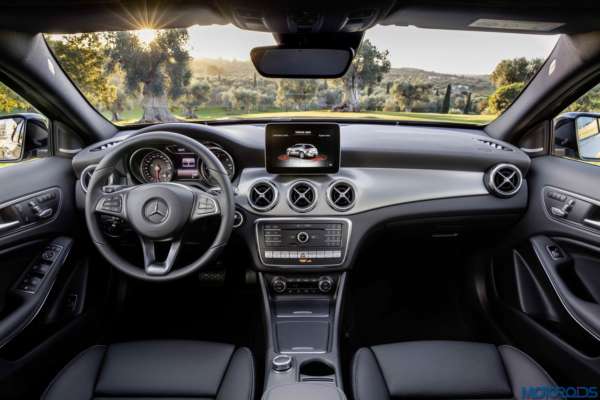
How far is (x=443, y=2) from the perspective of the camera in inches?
76.6

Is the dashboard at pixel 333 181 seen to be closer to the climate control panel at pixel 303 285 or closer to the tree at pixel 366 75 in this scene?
the climate control panel at pixel 303 285

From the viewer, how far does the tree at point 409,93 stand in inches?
121

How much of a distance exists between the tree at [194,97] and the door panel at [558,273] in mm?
2230

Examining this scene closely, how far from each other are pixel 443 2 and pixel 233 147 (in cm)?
138

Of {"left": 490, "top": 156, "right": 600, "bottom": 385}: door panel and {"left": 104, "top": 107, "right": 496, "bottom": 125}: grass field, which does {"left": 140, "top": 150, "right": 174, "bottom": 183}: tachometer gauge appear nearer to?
{"left": 104, "top": 107, "right": 496, "bottom": 125}: grass field

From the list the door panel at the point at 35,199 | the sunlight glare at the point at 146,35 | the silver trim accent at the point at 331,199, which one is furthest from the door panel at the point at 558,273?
the door panel at the point at 35,199

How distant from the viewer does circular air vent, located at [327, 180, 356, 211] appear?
2645 mm

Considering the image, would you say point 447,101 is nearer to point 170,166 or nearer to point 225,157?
point 225,157

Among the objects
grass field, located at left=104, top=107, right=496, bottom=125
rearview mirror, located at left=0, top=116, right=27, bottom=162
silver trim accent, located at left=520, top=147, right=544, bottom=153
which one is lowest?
silver trim accent, located at left=520, top=147, right=544, bottom=153

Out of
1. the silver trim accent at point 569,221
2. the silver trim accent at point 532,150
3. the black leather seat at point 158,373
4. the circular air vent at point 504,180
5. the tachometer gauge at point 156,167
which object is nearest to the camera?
the black leather seat at point 158,373

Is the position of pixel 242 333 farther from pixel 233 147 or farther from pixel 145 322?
pixel 233 147

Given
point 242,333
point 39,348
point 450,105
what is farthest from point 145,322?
point 450,105

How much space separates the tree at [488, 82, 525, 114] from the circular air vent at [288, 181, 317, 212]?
1.47 m

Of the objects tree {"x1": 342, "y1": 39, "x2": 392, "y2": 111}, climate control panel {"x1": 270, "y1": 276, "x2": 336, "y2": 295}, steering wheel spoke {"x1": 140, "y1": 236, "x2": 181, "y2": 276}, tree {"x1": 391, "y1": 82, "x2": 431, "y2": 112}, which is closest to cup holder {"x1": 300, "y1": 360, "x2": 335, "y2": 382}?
climate control panel {"x1": 270, "y1": 276, "x2": 336, "y2": 295}
